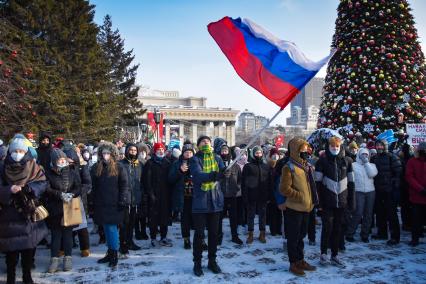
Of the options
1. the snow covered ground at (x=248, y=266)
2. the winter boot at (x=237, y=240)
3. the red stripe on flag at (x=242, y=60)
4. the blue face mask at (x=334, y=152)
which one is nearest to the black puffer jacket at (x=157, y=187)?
the snow covered ground at (x=248, y=266)

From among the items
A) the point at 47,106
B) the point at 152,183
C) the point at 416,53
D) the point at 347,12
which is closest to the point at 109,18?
the point at 47,106

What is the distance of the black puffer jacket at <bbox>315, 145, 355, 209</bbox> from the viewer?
16.0 ft

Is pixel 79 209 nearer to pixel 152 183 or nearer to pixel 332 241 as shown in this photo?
pixel 152 183

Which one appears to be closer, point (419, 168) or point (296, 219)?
point (296, 219)

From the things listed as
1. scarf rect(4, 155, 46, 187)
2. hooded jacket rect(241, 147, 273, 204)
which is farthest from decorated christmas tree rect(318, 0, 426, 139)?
scarf rect(4, 155, 46, 187)

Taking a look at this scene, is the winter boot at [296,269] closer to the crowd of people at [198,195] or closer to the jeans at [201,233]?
the crowd of people at [198,195]

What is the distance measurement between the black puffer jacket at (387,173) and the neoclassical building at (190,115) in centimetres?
6611

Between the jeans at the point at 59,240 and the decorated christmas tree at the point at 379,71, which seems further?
the decorated christmas tree at the point at 379,71

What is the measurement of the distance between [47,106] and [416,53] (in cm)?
1597

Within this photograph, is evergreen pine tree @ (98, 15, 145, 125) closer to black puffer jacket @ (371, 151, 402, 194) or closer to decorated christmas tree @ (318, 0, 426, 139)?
decorated christmas tree @ (318, 0, 426, 139)

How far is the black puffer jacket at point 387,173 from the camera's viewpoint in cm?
633

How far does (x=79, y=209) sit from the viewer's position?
197 inches

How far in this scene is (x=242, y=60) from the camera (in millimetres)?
4949

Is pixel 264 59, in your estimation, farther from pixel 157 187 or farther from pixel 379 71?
pixel 379 71
